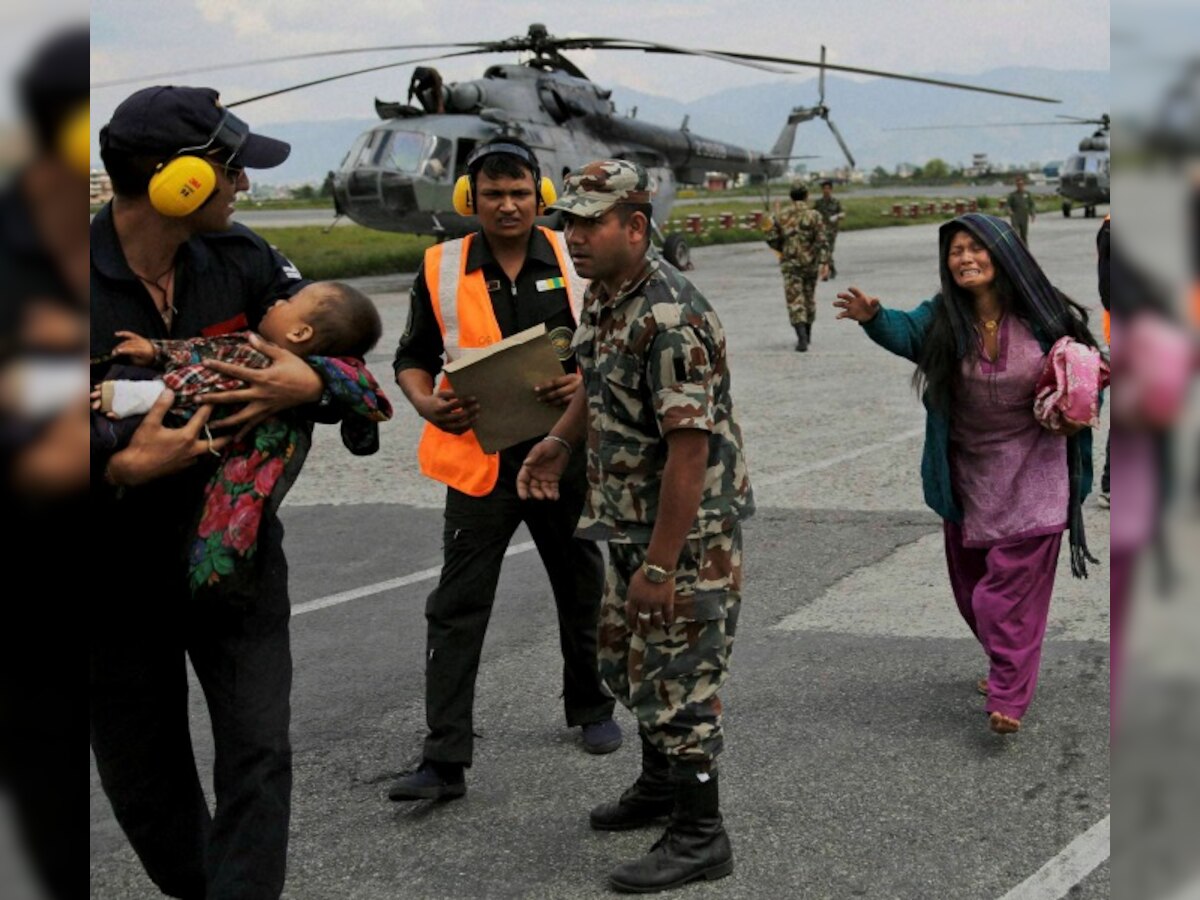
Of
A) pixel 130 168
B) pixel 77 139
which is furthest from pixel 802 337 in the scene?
pixel 77 139

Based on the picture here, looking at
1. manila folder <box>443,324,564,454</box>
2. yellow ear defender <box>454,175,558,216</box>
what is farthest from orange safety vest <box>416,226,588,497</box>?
yellow ear defender <box>454,175,558,216</box>

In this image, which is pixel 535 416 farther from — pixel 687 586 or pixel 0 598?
pixel 0 598

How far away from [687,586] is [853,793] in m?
1.10

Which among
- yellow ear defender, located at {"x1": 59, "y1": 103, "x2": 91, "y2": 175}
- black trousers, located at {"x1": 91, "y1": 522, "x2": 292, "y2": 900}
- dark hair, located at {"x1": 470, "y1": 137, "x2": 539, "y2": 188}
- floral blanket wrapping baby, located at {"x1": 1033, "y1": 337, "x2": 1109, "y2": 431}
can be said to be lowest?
black trousers, located at {"x1": 91, "y1": 522, "x2": 292, "y2": 900}

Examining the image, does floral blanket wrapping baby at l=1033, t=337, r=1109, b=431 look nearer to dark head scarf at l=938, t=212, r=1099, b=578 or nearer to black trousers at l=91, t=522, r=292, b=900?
dark head scarf at l=938, t=212, r=1099, b=578

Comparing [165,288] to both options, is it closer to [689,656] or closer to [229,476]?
[229,476]

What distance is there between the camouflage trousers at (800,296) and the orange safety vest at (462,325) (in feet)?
40.7

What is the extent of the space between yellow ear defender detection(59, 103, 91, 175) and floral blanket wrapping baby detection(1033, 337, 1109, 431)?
4.31 metres

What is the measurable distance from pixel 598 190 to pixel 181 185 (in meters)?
1.26

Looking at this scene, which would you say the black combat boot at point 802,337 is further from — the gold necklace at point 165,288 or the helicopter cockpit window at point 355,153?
the gold necklace at point 165,288

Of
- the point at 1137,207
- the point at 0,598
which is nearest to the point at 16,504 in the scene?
the point at 0,598

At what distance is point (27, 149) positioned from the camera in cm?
87

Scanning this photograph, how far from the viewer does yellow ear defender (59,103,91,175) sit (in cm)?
91

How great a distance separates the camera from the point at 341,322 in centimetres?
343
